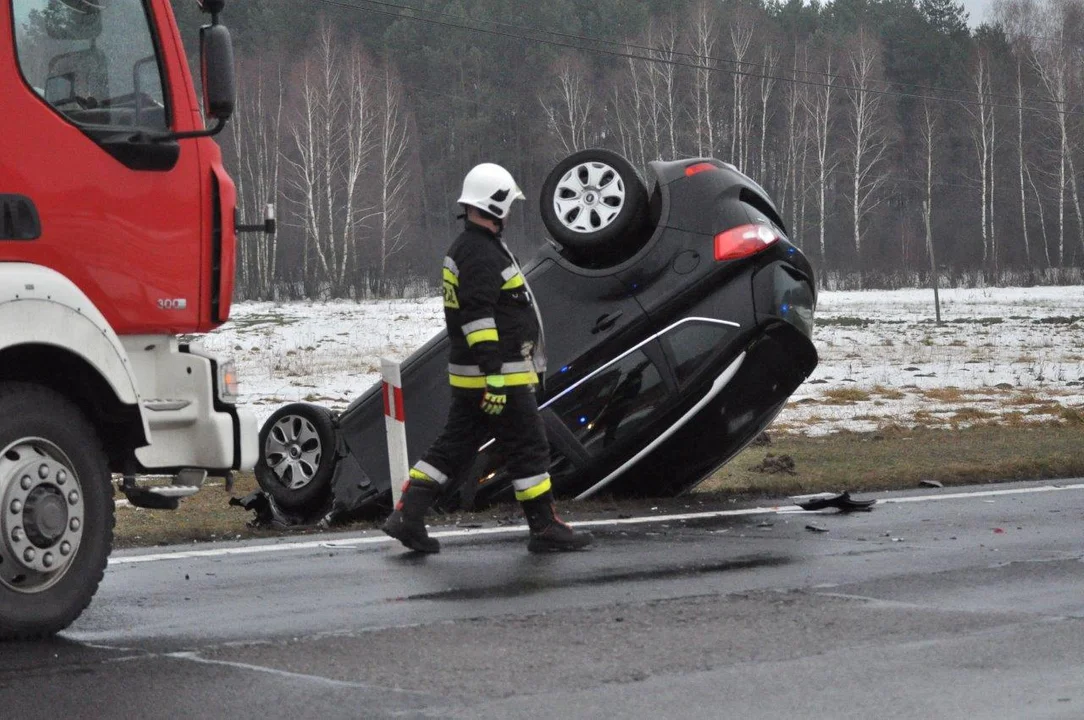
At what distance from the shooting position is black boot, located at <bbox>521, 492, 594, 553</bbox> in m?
7.41

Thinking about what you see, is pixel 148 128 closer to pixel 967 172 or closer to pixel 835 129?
pixel 835 129

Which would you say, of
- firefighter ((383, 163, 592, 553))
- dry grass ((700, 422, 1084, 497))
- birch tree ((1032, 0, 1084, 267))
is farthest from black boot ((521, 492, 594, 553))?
birch tree ((1032, 0, 1084, 267))

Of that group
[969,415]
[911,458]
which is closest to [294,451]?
[911,458]

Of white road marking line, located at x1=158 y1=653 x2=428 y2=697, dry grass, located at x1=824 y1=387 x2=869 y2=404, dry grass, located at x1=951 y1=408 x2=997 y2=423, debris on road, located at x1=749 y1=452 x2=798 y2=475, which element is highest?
white road marking line, located at x1=158 y1=653 x2=428 y2=697

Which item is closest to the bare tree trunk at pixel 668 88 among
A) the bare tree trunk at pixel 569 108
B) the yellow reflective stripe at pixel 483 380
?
the bare tree trunk at pixel 569 108

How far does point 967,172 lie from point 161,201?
71226 mm

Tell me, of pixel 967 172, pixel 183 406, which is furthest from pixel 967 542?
pixel 967 172

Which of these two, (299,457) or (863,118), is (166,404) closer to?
(299,457)

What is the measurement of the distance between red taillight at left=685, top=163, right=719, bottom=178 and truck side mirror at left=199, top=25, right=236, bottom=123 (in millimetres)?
3887

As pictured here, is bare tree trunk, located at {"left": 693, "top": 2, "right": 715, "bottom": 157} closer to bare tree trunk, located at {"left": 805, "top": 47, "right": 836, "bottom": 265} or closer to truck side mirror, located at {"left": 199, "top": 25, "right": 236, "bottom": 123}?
bare tree trunk, located at {"left": 805, "top": 47, "right": 836, "bottom": 265}

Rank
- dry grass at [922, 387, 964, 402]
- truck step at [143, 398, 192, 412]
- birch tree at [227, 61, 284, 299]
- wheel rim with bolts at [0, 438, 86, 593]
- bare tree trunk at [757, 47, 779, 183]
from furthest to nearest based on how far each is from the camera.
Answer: bare tree trunk at [757, 47, 779, 183] → birch tree at [227, 61, 284, 299] → dry grass at [922, 387, 964, 402] → truck step at [143, 398, 192, 412] → wheel rim with bolts at [0, 438, 86, 593]

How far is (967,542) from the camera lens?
25.6ft

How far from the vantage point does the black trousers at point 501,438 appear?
24.6ft

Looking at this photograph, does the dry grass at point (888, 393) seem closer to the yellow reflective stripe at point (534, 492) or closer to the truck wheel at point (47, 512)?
the yellow reflective stripe at point (534, 492)
